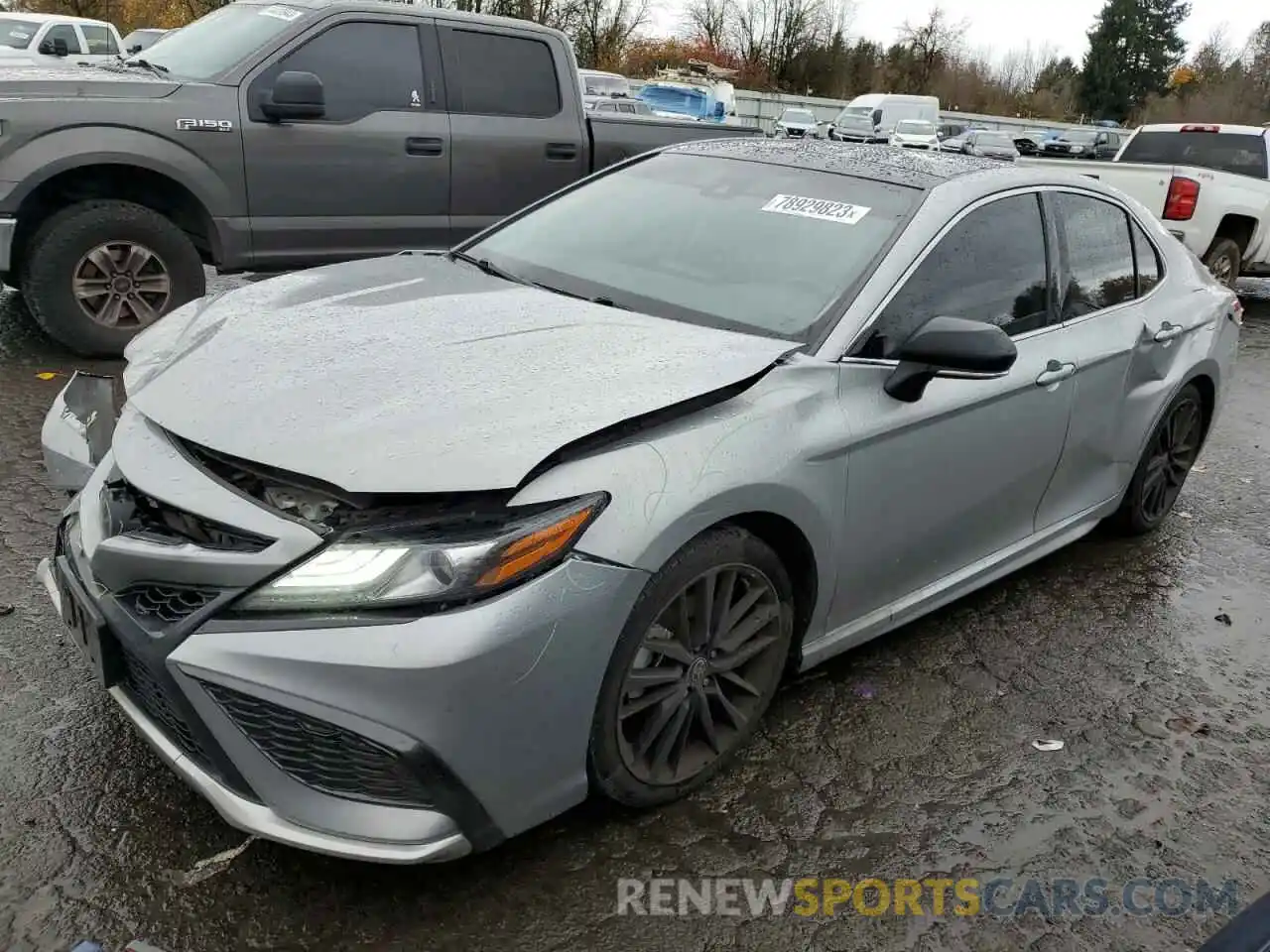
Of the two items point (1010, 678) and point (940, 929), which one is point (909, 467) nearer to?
point (1010, 678)

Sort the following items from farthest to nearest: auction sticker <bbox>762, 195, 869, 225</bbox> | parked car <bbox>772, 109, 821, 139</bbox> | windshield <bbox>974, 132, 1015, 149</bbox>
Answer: parked car <bbox>772, 109, 821, 139</bbox>, windshield <bbox>974, 132, 1015, 149</bbox>, auction sticker <bbox>762, 195, 869, 225</bbox>

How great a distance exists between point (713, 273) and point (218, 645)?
1876mm

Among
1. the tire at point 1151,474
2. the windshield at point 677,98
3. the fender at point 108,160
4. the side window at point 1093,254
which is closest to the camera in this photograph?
the side window at point 1093,254

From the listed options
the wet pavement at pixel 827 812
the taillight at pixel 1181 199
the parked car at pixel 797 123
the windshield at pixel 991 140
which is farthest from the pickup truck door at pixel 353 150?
the parked car at pixel 797 123

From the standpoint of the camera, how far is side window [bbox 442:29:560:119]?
686cm

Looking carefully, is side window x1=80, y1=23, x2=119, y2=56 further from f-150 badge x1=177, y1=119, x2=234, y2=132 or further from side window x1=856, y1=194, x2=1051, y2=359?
side window x1=856, y1=194, x2=1051, y2=359

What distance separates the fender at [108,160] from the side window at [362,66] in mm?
665

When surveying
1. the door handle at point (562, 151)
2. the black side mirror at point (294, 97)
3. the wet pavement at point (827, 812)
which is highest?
the black side mirror at point (294, 97)

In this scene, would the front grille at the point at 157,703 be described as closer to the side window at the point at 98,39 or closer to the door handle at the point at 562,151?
the door handle at the point at 562,151

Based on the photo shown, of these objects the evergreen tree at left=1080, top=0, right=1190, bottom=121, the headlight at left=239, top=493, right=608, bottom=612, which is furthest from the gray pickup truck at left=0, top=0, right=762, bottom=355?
the evergreen tree at left=1080, top=0, right=1190, bottom=121

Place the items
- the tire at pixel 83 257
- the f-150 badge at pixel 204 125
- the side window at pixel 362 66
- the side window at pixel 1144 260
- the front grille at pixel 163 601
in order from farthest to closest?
the side window at pixel 362 66, the f-150 badge at pixel 204 125, the tire at pixel 83 257, the side window at pixel 1144 260, the front grille at pixel 163 601

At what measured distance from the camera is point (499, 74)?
7.04 m

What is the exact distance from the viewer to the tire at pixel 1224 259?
10.7 metres

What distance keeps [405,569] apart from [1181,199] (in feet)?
34.3
